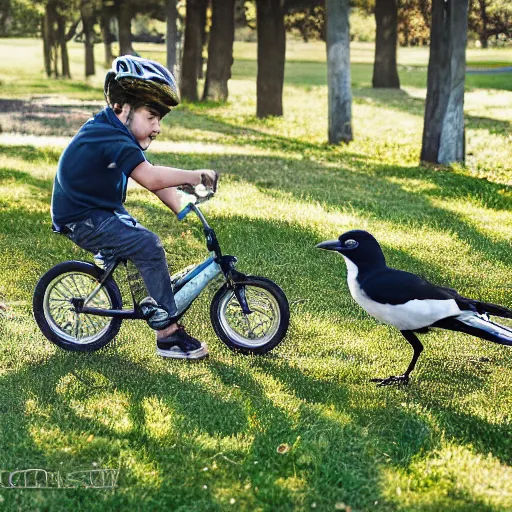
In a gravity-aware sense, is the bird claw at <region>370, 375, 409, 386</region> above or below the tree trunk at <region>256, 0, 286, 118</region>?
below

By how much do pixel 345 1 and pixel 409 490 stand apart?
44.6ft

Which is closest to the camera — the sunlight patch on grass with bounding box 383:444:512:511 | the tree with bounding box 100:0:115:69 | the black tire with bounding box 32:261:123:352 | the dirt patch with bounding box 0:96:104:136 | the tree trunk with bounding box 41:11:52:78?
the sunlight patch on grass with bounding box 383:444:512:511

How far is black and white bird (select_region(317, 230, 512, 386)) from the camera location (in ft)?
15.8

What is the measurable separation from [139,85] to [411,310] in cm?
208

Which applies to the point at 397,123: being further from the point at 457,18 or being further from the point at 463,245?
the point at 463,245

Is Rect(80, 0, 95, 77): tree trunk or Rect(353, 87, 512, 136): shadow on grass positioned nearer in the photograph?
Rect(353, 87, 512, 136): shadow on grass

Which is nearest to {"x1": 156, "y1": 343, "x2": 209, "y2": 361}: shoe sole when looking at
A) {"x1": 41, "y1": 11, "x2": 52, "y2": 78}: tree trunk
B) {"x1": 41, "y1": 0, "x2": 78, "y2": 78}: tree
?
{"x1": 41, "y1": 0, "x2": 78, "y2": 78}: tree

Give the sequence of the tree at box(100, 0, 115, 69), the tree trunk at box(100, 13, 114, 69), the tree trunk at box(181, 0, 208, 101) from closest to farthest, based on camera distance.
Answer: the tree trunk at box(181, 0, 208, 101)
the tree at box(100, 0, 115, 69)
the tree trunk at box(100, 13, 114, 69)

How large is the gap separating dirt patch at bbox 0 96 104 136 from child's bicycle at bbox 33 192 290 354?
13035mm

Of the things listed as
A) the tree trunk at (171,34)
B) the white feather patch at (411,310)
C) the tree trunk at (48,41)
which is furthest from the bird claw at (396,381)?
the tree trunk at (48,41)

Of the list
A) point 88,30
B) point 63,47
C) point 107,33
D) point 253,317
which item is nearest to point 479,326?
point 253,317

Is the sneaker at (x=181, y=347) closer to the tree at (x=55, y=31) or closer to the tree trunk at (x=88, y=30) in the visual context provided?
the tree trunk at (x=88, y=30)

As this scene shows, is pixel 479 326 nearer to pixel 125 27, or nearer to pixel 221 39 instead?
pixel 221 39

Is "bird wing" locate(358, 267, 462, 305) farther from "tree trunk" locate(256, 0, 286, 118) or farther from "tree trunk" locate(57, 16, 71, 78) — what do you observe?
"tree trunk" locate(57, 16, 71, 78)
